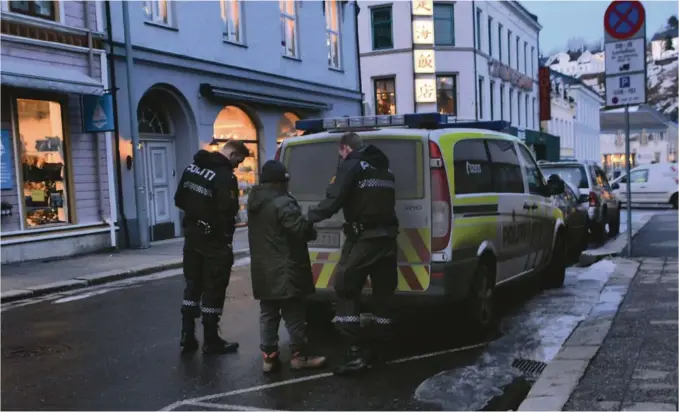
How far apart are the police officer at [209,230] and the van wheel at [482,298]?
7.18ft

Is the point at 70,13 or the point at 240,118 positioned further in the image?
the point at 240,118

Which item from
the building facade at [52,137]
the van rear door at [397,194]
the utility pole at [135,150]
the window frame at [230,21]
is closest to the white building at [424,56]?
the window frame at [230,21]

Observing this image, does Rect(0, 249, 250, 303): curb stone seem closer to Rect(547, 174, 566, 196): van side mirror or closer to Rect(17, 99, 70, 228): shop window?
Rect(17, 99, 70, 228): shop window

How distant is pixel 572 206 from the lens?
12.6 meters

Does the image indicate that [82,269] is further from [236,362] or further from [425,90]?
[425,90]

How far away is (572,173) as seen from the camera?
15.3m

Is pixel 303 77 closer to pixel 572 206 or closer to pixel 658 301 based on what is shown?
pixel 572 206

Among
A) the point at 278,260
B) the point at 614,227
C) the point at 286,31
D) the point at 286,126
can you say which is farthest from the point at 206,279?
the point at 286,31

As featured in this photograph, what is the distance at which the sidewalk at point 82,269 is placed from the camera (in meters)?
10.3

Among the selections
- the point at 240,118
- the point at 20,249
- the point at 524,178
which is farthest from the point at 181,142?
the point at 524,178

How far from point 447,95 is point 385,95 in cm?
313

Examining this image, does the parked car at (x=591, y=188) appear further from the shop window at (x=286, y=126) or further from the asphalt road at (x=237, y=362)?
the shop window at (x=286, y=126)

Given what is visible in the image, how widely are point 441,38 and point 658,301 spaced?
2964cm

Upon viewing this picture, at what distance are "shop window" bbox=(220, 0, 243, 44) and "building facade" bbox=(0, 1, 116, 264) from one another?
4.53 meters
